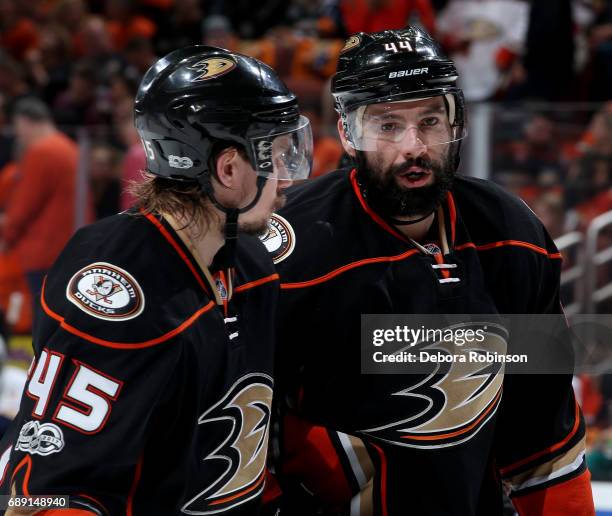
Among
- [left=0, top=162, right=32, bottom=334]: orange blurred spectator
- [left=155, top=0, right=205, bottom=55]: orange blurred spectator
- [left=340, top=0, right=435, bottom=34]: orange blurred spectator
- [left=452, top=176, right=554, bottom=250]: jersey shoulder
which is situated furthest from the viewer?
[left=155, top=0, right=205, bottom=55]: orange blurred spectator

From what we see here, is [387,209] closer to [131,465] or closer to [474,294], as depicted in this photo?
[474,294]

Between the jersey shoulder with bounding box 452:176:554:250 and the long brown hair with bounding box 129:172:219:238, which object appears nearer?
the long brown hair with bounding box 129:172:219:238

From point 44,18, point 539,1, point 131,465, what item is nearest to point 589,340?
point 539,1

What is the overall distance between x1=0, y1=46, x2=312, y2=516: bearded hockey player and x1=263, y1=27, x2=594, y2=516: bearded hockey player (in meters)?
0.16

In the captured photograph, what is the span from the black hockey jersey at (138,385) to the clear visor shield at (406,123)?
446mm

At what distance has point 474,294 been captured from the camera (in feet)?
7.09

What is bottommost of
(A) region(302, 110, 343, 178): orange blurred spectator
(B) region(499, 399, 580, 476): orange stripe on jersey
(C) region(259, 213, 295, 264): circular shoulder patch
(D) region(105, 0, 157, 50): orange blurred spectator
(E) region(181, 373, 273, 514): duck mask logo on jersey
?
(D) region(105, 0, 157, 50): orange blurred spectator

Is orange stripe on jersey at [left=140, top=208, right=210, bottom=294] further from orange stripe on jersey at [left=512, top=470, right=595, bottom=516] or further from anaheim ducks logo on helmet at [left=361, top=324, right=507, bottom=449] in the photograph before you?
orange stripe on jersey at [left=512, top=470, right=595, bottom=516]

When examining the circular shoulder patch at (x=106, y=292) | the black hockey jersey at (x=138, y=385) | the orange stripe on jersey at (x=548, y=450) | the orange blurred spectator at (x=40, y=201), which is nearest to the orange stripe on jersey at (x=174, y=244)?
the black hockey jersey at (x=138, y=385)

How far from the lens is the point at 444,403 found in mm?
2137

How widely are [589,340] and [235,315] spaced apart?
2664 mm

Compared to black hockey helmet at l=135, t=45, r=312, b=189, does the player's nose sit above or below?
below

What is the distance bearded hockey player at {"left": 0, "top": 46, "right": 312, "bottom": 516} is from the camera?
5.43 ft

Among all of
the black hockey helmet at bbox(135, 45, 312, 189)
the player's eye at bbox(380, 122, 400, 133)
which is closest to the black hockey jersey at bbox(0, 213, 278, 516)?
the black hockey helmet at bbox(135, 45, 312, 189)
